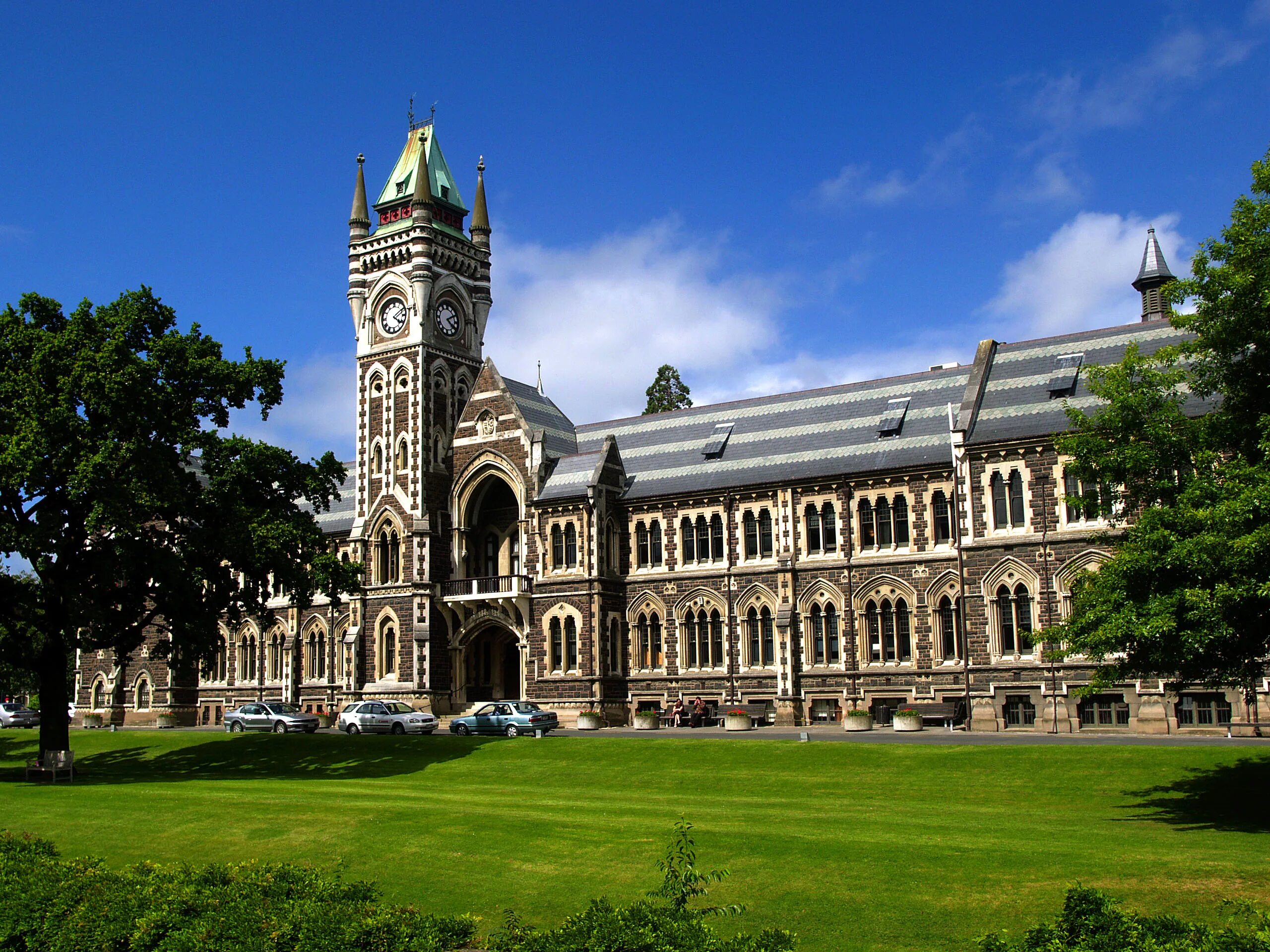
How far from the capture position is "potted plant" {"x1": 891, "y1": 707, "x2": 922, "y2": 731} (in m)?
41.1

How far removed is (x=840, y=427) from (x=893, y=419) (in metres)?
2.74

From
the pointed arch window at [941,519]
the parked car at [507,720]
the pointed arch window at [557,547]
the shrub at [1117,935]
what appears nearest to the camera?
the shrub at [1117,935]

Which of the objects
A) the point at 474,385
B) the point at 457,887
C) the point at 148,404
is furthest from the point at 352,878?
the point at 474,385

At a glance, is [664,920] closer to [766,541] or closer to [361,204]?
[766,541]

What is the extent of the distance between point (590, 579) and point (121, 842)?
31.5 metres

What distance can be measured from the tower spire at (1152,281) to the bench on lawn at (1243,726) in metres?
19.8

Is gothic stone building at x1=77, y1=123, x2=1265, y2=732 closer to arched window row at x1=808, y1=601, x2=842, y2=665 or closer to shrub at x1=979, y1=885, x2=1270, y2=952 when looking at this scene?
arched window row at x1=808, y1=601, x2=842, y2=665

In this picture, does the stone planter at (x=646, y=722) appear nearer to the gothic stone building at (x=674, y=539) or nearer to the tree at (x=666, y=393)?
A: the gothic stone building at (x=674, y=539)

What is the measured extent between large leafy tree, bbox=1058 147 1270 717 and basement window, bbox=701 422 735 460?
96.6 ft

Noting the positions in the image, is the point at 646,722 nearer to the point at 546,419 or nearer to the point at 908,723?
the point at 908,723

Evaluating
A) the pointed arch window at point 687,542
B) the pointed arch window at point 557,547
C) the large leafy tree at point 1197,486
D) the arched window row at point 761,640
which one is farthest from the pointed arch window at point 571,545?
the large leafy tree at point 1197,486

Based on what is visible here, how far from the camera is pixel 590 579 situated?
2093 inches

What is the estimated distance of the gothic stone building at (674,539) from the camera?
145 feet

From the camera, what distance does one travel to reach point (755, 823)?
21.6 m
